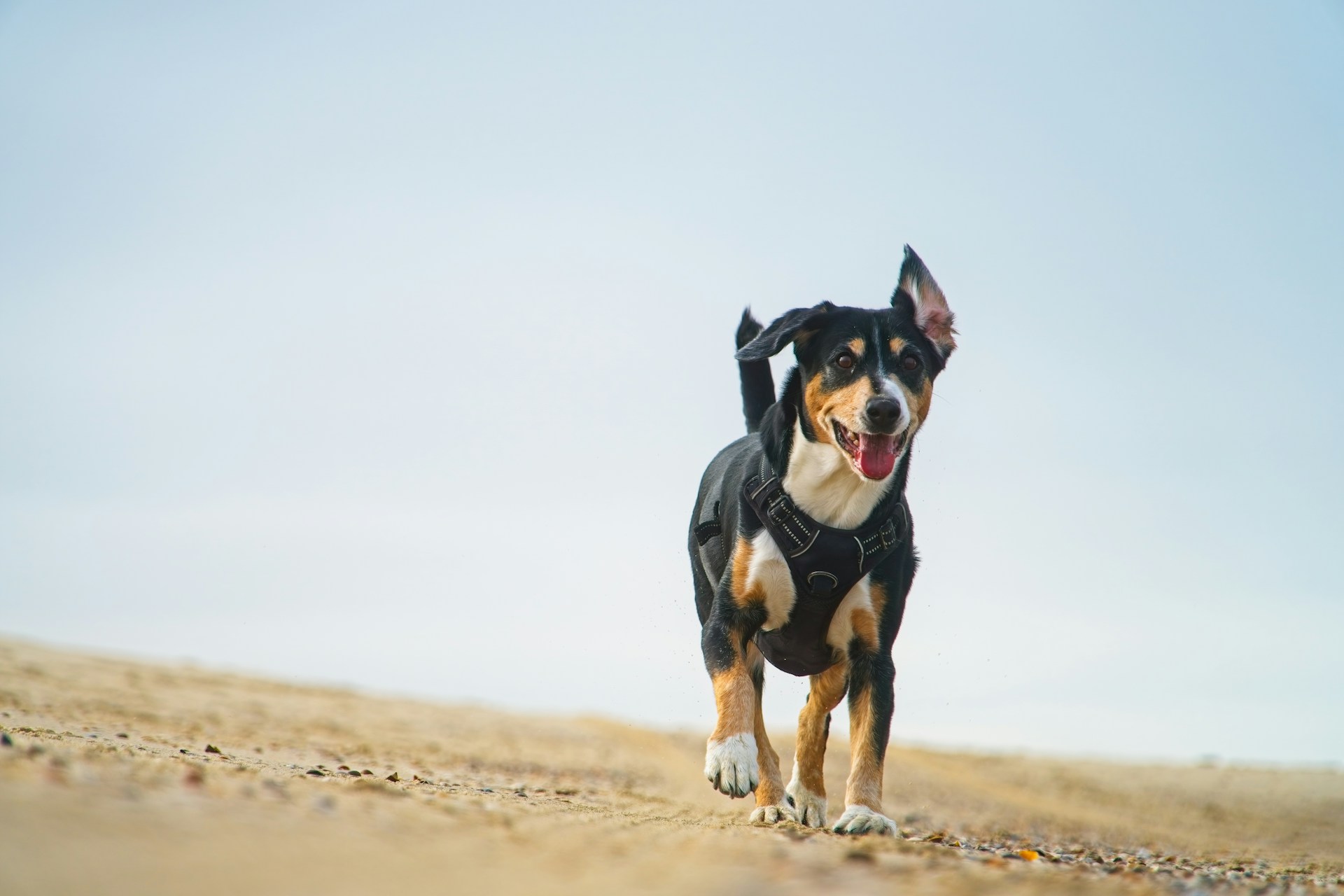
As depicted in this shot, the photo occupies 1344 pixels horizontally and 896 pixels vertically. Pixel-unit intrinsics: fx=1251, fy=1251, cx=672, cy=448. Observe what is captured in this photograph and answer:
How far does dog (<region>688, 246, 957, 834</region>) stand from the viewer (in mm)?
5918

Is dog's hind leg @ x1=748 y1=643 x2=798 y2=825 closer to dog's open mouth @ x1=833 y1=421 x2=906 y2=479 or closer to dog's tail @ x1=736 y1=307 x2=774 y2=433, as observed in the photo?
dog's open mouth @ x1=833 y1=421 x2=906 y2=479

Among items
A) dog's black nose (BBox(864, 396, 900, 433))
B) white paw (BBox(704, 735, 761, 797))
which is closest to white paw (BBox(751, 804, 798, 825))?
white paw (BBox(704, 735, 761, 797))

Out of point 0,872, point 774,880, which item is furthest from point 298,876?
point 774,880

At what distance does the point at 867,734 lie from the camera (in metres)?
6.08

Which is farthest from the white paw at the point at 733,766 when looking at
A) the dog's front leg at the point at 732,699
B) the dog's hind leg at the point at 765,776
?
the dog's hind leg at the point at 765,776

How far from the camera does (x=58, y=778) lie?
367cm

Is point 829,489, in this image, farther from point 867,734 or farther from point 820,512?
point 867,734

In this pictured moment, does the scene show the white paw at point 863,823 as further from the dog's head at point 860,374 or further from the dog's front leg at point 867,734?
the dog's head at point 860,374

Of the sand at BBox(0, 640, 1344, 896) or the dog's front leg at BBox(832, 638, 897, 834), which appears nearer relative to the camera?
the sand at BBox(0, 640, 1344, 896)

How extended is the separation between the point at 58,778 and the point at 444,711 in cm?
1753

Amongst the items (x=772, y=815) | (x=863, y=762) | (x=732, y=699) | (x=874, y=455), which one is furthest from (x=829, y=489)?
(x=772, y=815)

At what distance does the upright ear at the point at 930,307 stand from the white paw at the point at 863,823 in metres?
2.42

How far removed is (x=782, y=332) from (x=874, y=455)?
2.54 feet

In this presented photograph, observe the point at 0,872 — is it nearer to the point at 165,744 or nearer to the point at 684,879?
the point at 684,879
